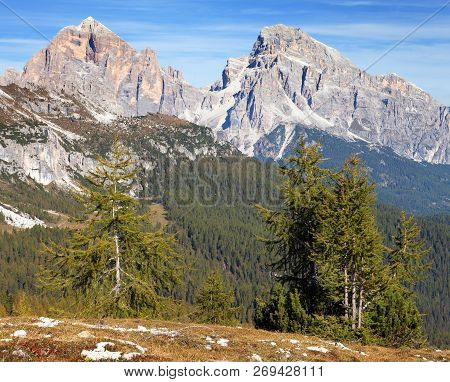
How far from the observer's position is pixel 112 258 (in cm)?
3159

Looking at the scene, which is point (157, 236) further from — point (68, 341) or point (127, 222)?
point (68, 341)

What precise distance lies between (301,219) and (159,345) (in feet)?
56.8

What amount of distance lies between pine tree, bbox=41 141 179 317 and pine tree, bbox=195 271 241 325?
29.4 meters

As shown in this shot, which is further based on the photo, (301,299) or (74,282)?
(301,299)

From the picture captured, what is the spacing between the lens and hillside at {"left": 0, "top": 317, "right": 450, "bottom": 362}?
17938mm

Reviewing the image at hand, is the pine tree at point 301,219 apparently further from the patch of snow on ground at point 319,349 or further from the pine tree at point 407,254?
the patch of snow on ground at point 319,349

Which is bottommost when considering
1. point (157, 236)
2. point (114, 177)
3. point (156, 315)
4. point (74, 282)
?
point (156, 315)

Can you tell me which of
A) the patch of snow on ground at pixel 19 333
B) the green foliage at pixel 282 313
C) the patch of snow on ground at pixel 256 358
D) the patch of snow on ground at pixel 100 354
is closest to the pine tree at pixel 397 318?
the green foliage at pixel 282 313

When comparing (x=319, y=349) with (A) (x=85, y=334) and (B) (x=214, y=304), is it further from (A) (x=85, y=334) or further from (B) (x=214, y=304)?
(B) (x=214, y=304)
